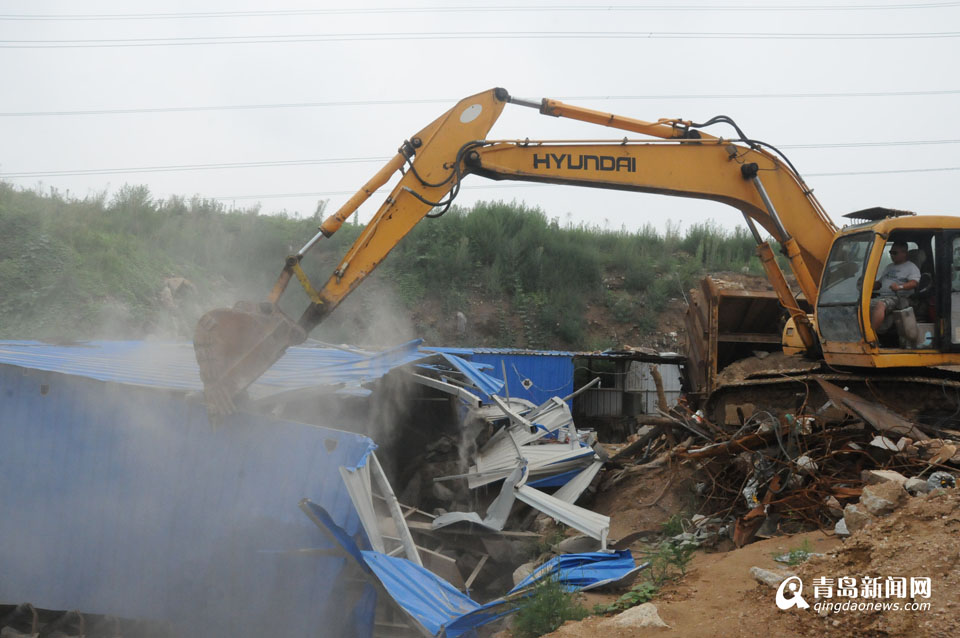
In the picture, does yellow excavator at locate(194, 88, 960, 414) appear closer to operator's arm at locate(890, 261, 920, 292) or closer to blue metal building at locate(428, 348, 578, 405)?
operator's arm at locate(890, 261, 920, 292)

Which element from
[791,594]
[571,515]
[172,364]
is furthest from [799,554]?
[172,364]

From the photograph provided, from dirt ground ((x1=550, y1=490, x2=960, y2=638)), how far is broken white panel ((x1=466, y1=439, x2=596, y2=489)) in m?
3.17

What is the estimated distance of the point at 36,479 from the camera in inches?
259

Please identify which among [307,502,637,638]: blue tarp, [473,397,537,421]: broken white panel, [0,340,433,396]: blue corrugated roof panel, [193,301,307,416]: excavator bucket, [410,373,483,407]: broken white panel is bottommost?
[307,502,637,638]: blue tarp

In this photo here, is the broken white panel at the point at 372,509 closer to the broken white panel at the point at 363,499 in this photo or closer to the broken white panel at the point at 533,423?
the broken white panel at the point at 363,499

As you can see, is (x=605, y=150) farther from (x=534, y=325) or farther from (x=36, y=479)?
(x=534, y=325)

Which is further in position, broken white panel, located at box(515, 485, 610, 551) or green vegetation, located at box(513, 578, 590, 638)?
broken white panel, located at box(515, 485, 610, 551)

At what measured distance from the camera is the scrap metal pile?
6195 mm

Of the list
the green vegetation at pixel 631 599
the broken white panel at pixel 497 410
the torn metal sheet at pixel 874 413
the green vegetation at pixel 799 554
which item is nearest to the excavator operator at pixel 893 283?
the torn metal sheet at pixel 874 413

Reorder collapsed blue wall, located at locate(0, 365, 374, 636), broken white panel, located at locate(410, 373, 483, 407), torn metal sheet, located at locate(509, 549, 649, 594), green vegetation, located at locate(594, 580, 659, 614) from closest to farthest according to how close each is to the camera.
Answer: green vegetation, located at locate(594, 580, 659, 614)
torn metal sheet, located at locate(509, 549, 649, 594)
collapsed blue wall, located at locate(0, 365, 374, 636)
broken white panel, located at locate(410, 373, 483, 407)

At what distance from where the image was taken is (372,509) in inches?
228

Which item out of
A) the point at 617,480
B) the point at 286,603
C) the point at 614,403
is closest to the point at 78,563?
the point at 286,603

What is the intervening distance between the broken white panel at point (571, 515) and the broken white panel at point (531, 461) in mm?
632

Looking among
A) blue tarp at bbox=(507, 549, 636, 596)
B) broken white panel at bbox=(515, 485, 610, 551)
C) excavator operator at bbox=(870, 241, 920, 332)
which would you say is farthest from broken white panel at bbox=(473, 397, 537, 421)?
excavator operator at bbox=(870, 241, 920, 332)
